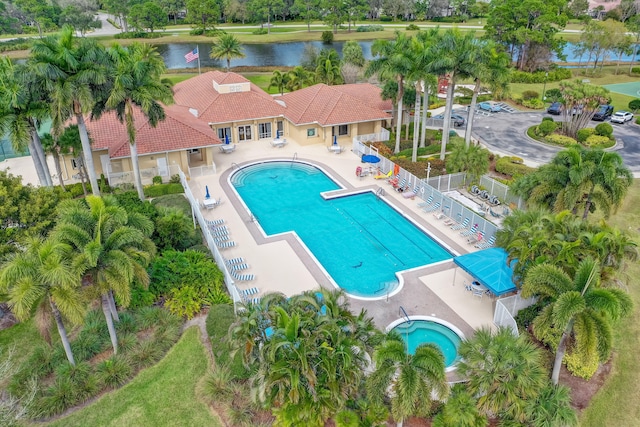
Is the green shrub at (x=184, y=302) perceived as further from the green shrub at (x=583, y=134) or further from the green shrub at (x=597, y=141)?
the green shrub at (x=583, y=134)

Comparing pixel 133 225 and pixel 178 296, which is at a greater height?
pixel 133 225

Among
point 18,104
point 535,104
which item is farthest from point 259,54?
point 18,104

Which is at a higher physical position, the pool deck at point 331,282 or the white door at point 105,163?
the white door at point 105,163

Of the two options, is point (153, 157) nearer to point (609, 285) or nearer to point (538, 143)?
point (609, 285)

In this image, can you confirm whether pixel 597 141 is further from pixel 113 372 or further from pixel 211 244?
pixel 113 372

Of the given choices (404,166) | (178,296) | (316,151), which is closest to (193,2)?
(316,151)

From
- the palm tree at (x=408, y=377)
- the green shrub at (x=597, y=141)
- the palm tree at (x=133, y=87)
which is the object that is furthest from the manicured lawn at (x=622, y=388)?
the palm tree at (x=133, y=87)

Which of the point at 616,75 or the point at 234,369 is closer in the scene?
the point at 234,369

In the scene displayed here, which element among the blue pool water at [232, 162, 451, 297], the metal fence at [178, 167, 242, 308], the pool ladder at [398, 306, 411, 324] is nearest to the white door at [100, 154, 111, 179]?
the metal fence at [178, 167, 242, 308]
